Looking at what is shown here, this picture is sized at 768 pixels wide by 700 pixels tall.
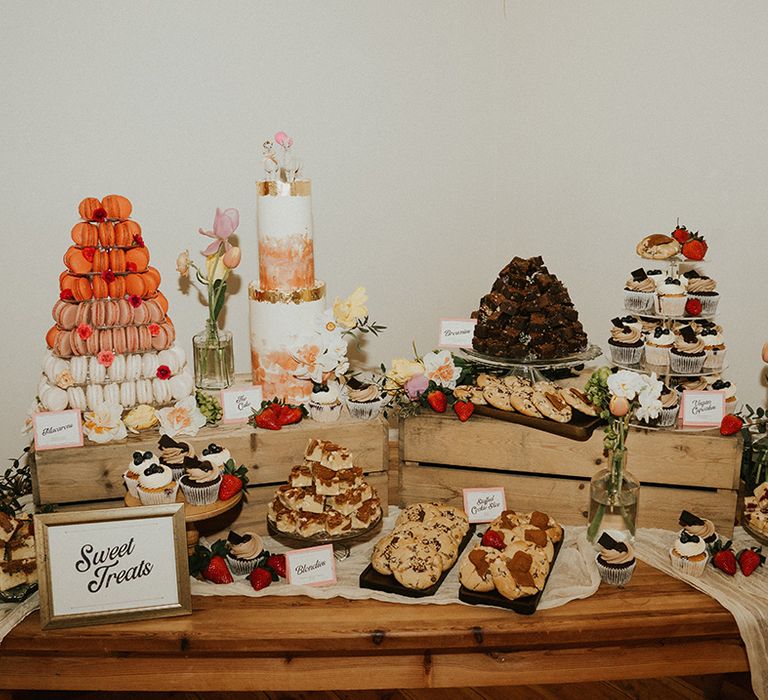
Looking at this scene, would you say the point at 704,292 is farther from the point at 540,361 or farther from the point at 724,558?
the point at 724,558

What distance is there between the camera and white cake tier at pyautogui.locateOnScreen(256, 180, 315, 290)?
228 centimetres

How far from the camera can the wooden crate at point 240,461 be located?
2170 mm

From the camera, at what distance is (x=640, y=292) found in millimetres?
2344

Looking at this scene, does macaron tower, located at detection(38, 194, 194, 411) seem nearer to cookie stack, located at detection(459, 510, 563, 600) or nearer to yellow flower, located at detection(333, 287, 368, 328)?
yellow flower, located at detection(333, 287, 368, 328)

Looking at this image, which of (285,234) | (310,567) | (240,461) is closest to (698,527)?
(310,567)

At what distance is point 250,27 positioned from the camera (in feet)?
9.29

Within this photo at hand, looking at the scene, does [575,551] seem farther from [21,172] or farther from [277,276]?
[21,172]

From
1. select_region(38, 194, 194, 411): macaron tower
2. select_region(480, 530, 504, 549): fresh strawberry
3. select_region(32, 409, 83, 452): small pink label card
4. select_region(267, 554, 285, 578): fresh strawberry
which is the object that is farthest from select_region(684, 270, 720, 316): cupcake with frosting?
select_region(32, 409, 83, 452): small pink label card

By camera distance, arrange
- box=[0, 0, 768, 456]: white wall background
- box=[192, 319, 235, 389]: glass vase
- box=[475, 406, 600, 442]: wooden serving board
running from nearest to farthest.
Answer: box=[475, 406, 600, 442]: wooden serving board, box=[192, 319, 235, 389]: glass vase, box=[0, 0, 768, 456]: white wall background

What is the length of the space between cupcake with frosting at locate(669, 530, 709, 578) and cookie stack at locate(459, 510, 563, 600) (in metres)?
0.34

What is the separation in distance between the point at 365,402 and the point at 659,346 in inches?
35.6

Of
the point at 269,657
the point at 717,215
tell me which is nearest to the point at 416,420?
the point at 269,657

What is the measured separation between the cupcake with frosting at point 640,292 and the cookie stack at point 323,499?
1.01m

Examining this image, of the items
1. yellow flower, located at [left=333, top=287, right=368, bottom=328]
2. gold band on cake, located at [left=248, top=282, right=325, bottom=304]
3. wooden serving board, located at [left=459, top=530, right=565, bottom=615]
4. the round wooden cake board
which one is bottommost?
wooden serving board, located at [left=459, top=530, right=565, bottom=615]
